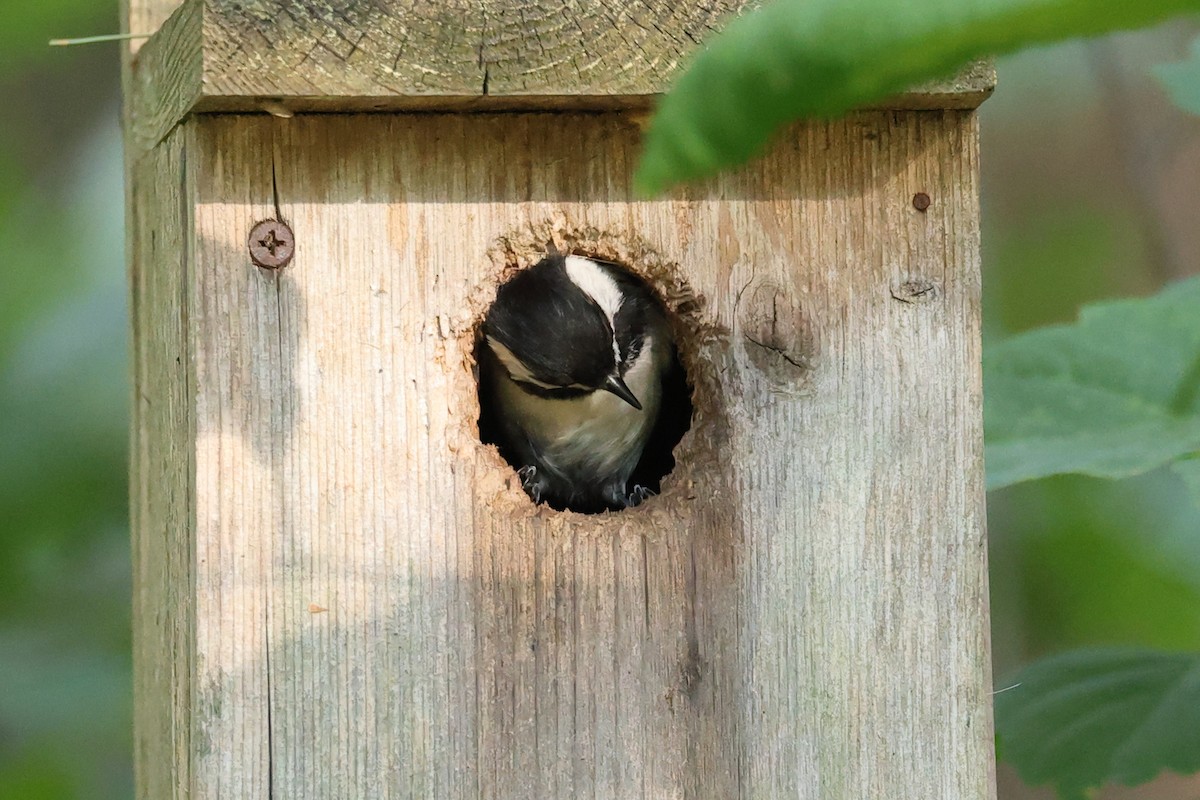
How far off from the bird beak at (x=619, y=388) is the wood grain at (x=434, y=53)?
0.70 m

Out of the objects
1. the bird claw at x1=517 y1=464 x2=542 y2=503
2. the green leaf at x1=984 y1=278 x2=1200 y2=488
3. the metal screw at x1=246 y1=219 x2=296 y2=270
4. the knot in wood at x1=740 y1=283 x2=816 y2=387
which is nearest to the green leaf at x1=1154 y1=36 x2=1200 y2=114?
the green leaf at x1=984 y1=278 x2=1200 y2=488

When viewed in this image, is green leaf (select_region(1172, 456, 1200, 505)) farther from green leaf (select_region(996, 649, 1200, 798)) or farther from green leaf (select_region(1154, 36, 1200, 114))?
green leaf (select_region(1154, 36, 1200, 114))

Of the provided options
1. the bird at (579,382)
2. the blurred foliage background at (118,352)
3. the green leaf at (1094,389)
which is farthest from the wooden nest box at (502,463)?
the blurred foliage background at (118,352)

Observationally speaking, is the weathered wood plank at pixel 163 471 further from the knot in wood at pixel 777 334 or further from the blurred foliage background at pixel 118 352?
the knot in wood at pixel 777 334

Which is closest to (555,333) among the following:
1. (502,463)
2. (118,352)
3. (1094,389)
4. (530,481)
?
(530,481)

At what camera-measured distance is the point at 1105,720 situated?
6.61ft

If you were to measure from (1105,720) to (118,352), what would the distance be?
2.57m

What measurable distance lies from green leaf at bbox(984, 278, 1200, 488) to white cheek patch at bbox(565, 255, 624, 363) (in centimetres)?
66

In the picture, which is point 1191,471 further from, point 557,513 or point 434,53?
point 434,53

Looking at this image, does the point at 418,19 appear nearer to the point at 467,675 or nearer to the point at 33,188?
the point at 467,675

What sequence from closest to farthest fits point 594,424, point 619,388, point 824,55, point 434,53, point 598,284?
point 824,55 < point 434,53 < point 619,388 < point 598,284 < point 594,424

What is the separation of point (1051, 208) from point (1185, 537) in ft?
4.77

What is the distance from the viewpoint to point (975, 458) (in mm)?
1832

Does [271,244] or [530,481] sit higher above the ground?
[271,244]
